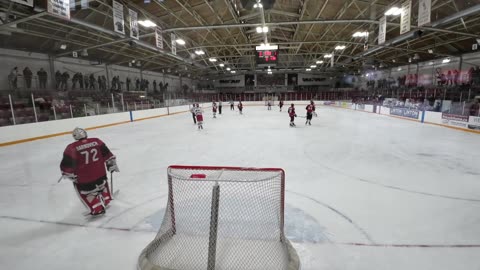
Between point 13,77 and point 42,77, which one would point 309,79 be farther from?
point 13,77

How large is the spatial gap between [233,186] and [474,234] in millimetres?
3117

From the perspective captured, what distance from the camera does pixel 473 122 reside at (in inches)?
413

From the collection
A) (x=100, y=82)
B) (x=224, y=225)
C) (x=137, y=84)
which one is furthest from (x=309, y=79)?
(x=224, y=225)

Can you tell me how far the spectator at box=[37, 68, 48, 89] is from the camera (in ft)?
53.0

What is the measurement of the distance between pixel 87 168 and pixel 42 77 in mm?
18191

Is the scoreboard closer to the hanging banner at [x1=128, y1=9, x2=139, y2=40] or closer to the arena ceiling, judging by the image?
the arena ceiling

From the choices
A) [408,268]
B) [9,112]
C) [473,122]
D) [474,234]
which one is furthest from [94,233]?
[473,122]

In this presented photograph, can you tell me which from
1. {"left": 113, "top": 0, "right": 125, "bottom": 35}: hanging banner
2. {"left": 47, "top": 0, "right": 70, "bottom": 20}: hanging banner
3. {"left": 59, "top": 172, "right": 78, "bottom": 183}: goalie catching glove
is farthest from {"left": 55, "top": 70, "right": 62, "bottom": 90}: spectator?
{"left": 59, "top": 172, "right": 78, "bottom": 183}: goalie catching glove

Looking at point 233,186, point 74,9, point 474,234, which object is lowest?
point 474,234

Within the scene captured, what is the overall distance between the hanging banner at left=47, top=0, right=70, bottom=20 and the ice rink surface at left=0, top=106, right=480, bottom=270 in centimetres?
435

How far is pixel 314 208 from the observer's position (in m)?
3.56

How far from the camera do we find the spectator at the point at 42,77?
16.2m

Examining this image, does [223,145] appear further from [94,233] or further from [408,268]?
[408,268]

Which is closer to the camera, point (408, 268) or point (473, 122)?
point (408, 268)
